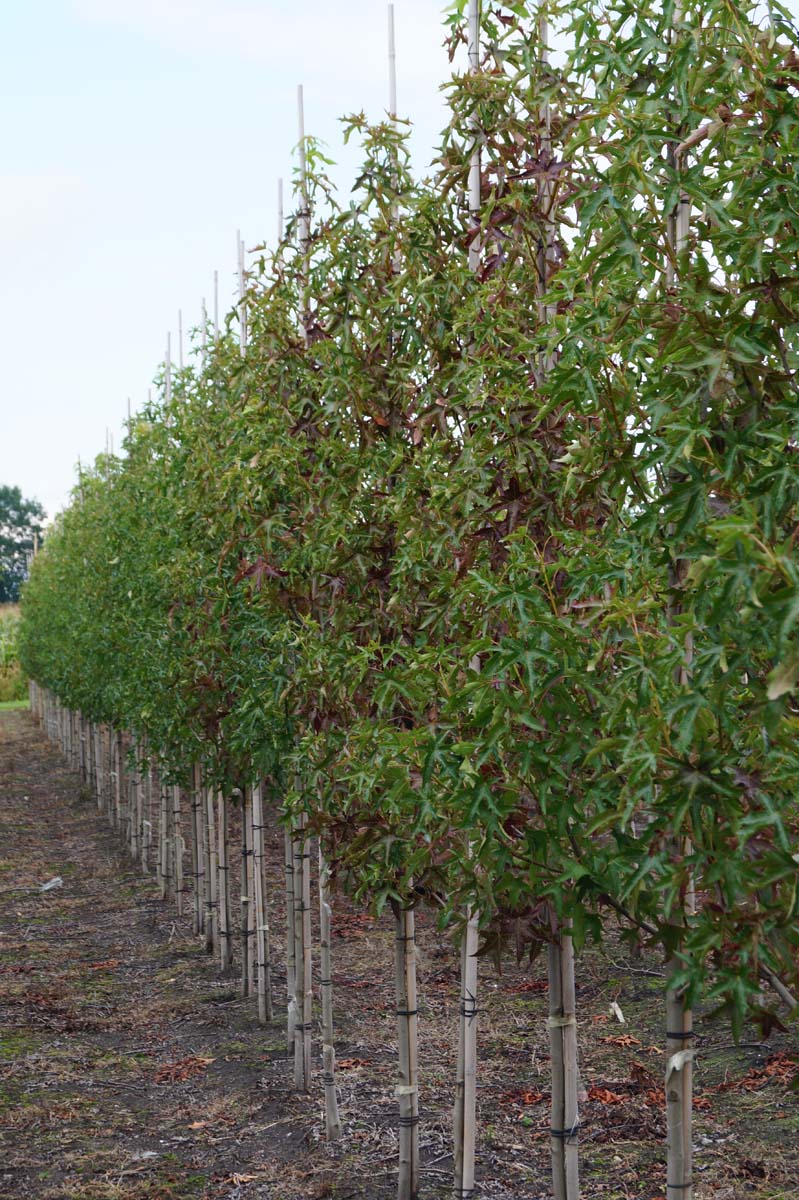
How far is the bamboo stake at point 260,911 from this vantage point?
30.4ft

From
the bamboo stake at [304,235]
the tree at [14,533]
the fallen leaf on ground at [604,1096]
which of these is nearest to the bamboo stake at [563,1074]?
the bamboo stake at [304,235]

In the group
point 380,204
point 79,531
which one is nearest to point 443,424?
point 380,204

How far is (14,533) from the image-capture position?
319ft

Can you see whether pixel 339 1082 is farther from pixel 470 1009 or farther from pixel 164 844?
pixel 164 844

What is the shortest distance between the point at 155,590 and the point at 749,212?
9194 millimetres

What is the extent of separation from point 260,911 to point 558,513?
19.4 ft

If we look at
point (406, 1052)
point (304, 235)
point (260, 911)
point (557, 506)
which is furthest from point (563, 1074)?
point (260, 911)

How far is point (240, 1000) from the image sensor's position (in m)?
10.3

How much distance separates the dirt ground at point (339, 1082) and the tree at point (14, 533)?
87.0 m

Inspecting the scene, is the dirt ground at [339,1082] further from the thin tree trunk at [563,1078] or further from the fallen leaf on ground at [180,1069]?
the thin tree trunk at [563,1078]

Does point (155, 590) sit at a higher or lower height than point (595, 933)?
higher

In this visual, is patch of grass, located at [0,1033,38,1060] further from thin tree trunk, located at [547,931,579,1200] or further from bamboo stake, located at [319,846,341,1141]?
thin tree trunk, located at [547,931,579,1200]

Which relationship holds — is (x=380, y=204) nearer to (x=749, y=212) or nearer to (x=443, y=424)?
(x=443, y=424)

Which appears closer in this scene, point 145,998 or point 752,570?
point 752,570
